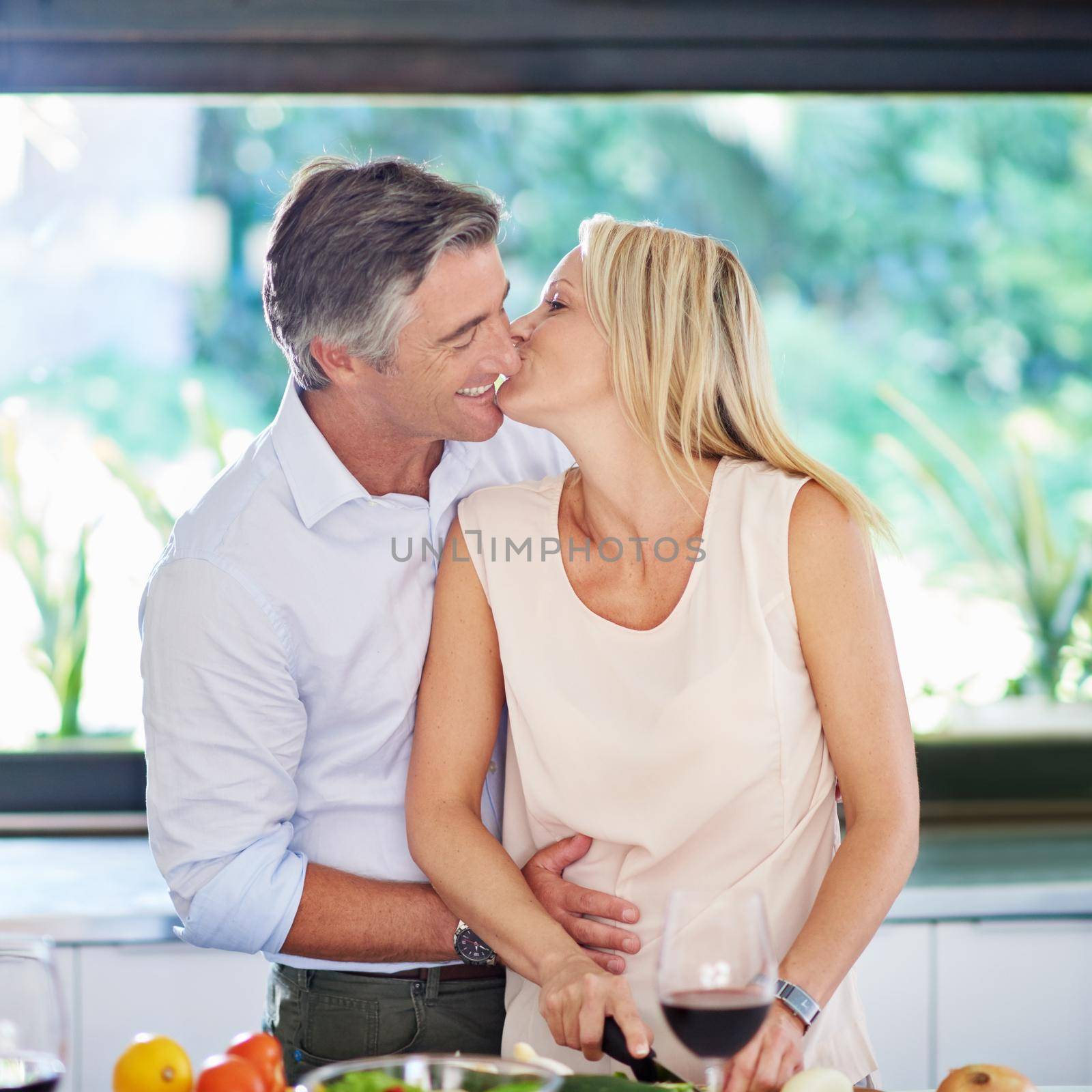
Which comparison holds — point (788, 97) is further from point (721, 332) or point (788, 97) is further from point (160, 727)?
point (160, 727)

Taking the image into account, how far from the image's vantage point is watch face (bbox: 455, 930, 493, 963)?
172 cm

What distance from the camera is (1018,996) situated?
89.2 inches

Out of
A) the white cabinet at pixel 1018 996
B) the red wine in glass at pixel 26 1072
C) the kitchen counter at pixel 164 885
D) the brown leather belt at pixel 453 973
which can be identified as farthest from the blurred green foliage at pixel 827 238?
the red wine in glass at pixel 26 1072

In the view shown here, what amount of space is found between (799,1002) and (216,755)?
2.69ft

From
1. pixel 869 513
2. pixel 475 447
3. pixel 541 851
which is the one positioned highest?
pixel 475 447

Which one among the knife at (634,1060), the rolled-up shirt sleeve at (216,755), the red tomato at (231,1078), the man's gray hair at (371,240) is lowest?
the knife at (634,1060)

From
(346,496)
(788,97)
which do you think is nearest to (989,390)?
(788,97)

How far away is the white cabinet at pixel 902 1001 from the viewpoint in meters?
2.23

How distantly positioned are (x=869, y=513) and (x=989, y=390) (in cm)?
159

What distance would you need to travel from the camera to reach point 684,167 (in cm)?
292

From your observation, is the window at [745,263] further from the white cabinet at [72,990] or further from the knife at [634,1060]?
the knife at [634,1060]

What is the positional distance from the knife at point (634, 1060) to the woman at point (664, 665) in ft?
0.40

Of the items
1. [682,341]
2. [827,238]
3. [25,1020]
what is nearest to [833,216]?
[827,238]

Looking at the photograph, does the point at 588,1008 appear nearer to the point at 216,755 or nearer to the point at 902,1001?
the point at 216,755
